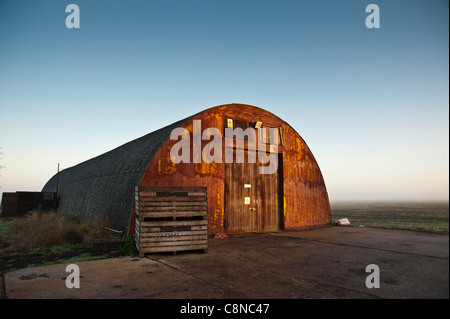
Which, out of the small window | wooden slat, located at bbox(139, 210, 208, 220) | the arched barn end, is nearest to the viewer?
wooden slat, located at bbox(139, 210, 208, 220)

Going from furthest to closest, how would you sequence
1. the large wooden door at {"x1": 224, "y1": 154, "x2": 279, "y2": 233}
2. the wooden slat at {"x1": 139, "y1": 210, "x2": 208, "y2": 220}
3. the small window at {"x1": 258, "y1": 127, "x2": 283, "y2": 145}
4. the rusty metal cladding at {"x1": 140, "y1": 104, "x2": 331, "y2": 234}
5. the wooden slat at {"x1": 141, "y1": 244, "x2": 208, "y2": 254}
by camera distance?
1. the small window at {"x1": 258, "y1": 127, "x2": 283, "y2": 145}
2. the large wooden door at {"x1": 224, "y1": 154, "x2": 279, "y2": 233}
3. the rusty metal cladding at {"x1": 140, "y1": 104, "x2": 331, "y2": 234}
4. the wooden slat at {"x1": 139, "y1": 210, "x2": 208, "y2": 220}
5. the wooden slat at {"x1": 141, "y1": 244, "x2": 208, "y2": 254}

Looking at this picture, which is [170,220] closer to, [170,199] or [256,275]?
[170,199]

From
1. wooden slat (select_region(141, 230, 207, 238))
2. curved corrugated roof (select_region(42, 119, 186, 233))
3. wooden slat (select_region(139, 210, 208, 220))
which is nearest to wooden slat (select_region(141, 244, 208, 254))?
wooden slat (select_region(141, 230, 207, 238))

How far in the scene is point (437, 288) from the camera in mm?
4668

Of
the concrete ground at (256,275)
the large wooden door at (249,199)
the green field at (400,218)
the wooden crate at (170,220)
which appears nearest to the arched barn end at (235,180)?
the large wooden door at (249,199)

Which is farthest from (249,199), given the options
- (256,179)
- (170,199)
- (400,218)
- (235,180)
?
(400,218)

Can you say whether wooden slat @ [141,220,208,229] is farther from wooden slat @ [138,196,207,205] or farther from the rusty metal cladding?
the rusty metal cladding

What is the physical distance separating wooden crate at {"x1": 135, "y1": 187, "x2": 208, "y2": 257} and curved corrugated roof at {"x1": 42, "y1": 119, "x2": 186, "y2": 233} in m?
2.73

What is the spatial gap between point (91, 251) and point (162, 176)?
3.26 meters

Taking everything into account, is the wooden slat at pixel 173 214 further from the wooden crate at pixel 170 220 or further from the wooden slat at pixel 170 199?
the wooden slat at pixel 170 199

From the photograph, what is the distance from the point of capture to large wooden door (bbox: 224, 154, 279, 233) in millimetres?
11453

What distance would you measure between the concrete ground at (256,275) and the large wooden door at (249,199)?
9.83 feet
